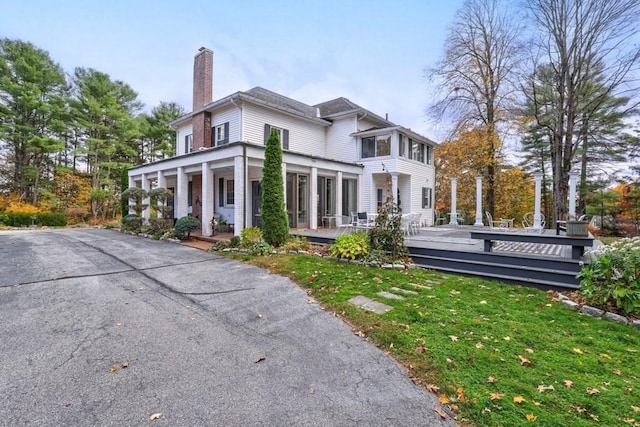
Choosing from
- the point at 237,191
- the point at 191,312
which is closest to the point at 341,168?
the point at 237,191

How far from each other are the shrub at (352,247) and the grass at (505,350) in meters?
1.86

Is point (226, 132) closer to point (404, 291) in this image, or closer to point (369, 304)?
point (404, 291)

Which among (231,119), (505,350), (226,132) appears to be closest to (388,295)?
(505,350)

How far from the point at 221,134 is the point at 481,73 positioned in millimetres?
15928

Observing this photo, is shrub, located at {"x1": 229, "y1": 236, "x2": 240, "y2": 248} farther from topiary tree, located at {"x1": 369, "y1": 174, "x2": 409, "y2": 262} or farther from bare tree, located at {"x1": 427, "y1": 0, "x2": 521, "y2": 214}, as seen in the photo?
bare tree, located at {"x1": 427, "y1": 0, "x2": 521, "y2": 214}

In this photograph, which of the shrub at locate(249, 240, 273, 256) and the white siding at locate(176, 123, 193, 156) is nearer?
the shrub at locate(249, 240, 273, 256)

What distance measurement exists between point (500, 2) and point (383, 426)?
72.4 feet

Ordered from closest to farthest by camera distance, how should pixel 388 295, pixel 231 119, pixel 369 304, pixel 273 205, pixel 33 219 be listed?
pixel 369 304
pixel 388 295
pixel 273 205
pixel 231 119
pixel 33 219

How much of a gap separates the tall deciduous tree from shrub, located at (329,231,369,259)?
23.9 meters

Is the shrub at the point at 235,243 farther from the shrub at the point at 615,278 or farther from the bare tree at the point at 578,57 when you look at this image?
the bare tree at the point at 578,57

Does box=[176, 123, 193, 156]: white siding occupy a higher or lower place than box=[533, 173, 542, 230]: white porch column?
higher

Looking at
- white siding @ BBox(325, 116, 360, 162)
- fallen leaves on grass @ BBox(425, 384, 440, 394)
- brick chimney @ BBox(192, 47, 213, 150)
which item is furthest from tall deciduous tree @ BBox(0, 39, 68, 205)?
A: fallen leaves on grass @ BBox(425, 384, 440, 394)

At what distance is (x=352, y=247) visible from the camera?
7.58m

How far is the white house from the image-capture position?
11766mm
